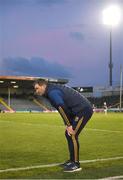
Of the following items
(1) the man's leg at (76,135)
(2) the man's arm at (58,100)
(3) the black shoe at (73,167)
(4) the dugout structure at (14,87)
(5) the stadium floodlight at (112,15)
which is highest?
(5) the stadium floodlight at (112,15)

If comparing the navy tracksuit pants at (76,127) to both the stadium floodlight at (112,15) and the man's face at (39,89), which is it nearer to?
the man's face at (39,89)

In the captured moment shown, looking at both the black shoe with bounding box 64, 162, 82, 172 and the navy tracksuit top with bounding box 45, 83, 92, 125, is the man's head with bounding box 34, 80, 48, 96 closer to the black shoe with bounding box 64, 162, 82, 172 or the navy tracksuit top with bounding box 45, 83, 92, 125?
the navy tracksuit top with bounding box 45, 83, 92, 125

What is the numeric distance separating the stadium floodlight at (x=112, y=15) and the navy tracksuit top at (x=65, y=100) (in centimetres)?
5036

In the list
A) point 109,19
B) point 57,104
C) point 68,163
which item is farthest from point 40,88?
point 109,19

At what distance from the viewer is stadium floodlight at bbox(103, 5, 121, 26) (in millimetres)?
58763

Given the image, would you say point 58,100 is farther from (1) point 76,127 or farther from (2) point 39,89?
(1) point 76,127

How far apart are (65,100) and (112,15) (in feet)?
169

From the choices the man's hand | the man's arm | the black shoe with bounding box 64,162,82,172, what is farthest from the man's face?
the black shoe with bounding box 64,162,82,172

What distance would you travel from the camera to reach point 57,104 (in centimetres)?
898

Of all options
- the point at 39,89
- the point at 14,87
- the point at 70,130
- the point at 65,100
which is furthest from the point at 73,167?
the point at 14,87

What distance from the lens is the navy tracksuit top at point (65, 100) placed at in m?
9.01

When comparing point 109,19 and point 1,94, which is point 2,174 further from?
point 1,94

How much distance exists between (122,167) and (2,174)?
2.43 m

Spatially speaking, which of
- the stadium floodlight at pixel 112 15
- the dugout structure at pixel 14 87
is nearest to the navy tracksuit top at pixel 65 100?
the stadium floodlight at pixel 112 15
